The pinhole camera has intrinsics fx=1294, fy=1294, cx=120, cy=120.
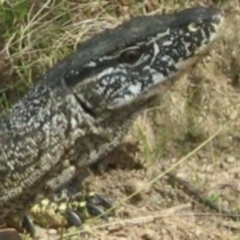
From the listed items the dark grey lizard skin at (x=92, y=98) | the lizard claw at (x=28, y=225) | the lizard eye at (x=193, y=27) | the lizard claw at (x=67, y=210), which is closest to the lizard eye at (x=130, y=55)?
the dark grey lizard skin at (x=92, y=98)

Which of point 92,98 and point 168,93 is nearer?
point 92,98

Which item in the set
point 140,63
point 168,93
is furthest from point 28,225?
point 168,93

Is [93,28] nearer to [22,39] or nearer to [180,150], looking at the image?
[22,39]

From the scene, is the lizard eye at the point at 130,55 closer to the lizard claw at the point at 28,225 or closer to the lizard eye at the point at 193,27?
the lizard eye at the point at 193,27

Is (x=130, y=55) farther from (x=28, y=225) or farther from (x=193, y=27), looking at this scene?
(x=28, y=225)

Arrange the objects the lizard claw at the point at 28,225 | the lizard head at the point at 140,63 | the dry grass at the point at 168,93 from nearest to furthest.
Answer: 1. the lizard head at the point at 140,63
2. the lizard claw at the point at 28,225
3. the dry grass at the point at 168,93

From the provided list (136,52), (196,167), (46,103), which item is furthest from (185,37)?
(196,167)

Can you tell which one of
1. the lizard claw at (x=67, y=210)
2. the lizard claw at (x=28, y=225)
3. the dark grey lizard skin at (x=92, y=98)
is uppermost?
the dark grey lizard skin at (x=92, y=98)

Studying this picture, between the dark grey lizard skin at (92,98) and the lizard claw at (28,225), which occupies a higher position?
the dark grey lizard skin at (92,98)
